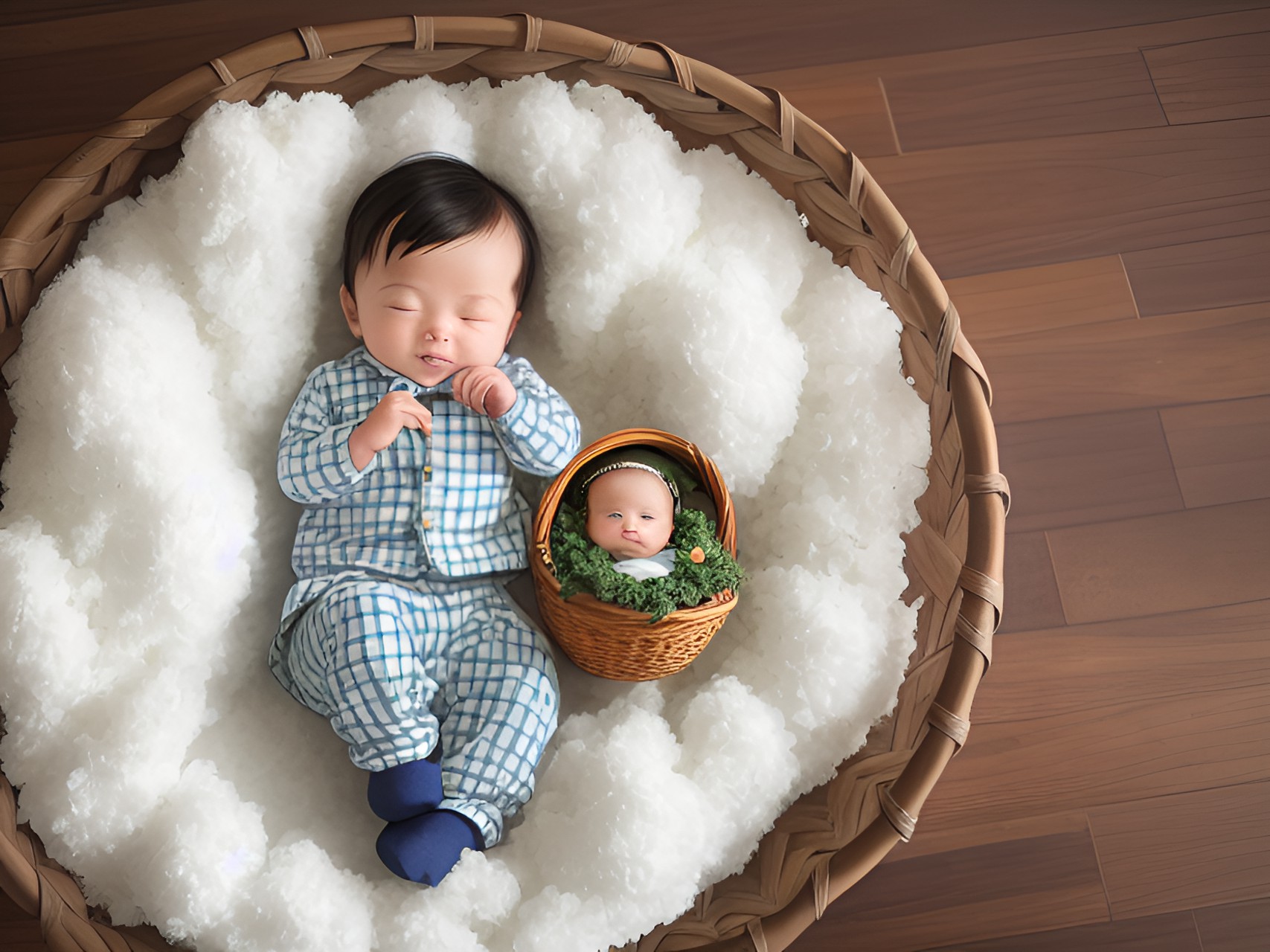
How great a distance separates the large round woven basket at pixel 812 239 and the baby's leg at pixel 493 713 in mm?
233

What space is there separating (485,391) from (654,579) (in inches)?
12.3

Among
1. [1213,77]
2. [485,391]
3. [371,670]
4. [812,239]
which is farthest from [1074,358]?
[371,670]

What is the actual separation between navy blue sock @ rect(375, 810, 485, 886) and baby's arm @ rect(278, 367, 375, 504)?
0.40 meters

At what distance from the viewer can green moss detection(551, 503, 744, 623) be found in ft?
3.52

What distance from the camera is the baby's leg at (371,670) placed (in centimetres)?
110

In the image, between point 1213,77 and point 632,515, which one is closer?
point 632,515

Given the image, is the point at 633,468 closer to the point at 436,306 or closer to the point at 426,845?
the point at 436,306

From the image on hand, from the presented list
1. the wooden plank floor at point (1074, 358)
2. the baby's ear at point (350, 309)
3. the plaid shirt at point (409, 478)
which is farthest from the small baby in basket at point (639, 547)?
the wooden plank floor at point (1074, 358)

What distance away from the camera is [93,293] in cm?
117

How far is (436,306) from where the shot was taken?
1.19 m

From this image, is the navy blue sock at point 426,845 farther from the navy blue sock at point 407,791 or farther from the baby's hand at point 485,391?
the baby's hand at point 485,391

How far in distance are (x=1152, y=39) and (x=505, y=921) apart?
1766 millimetres

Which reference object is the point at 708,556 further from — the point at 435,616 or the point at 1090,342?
the point at 1090,342

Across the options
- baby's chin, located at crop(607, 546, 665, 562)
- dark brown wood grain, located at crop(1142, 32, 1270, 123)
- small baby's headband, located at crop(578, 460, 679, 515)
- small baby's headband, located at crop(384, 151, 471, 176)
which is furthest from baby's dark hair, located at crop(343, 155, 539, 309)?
dark brown wood grain, located at crop(1142, 32, 1270, 123)
